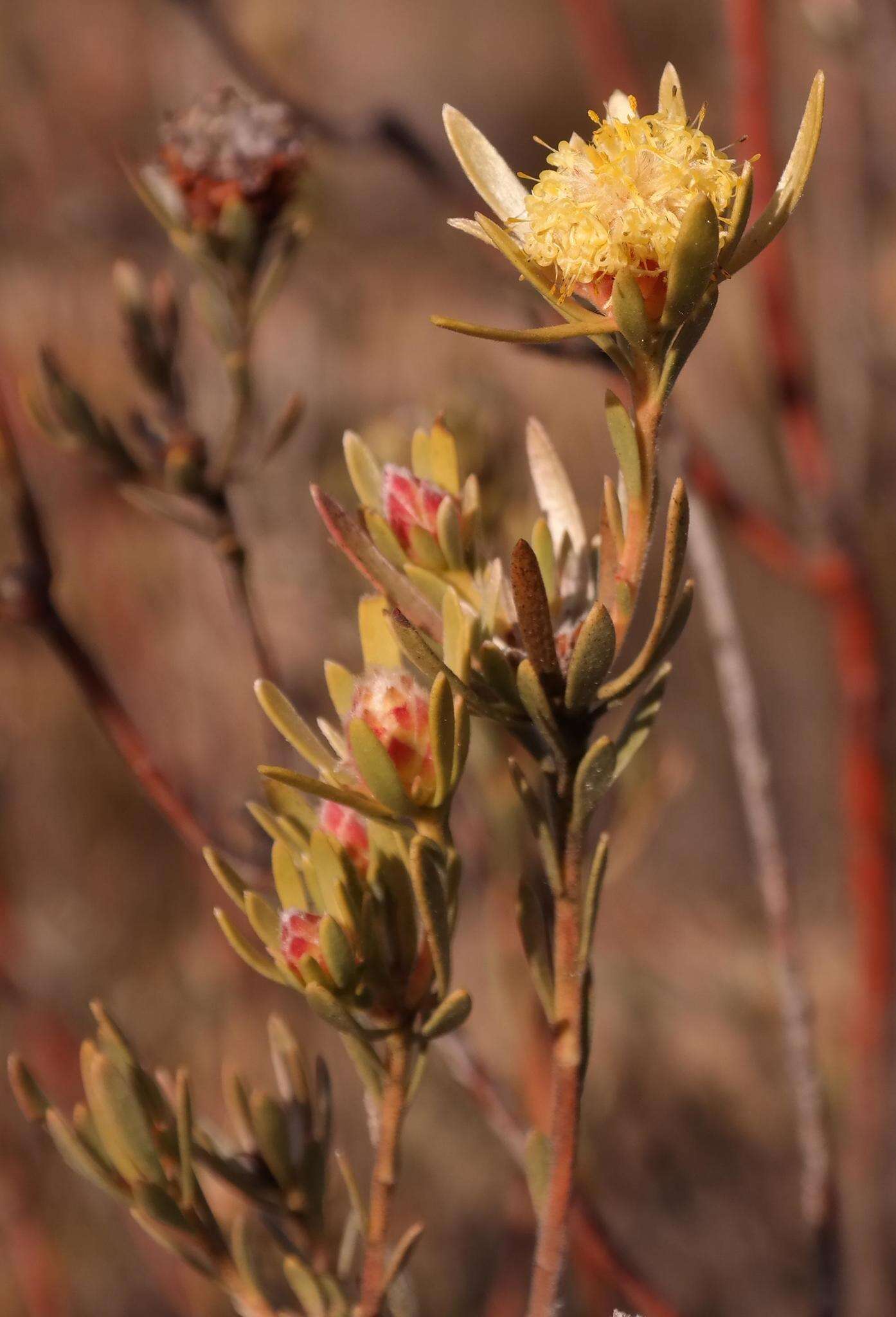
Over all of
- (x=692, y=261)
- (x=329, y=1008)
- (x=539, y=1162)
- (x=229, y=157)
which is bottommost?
(x=539, y=1162)

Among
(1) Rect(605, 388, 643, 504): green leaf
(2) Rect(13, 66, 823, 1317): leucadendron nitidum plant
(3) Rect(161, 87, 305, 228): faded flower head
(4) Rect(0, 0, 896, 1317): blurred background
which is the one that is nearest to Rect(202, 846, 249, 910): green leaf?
(2) Rect(13, 66, 823, 1317): leucadendron nitidum plant

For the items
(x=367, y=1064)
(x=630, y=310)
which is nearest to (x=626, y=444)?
(x=630, y=310)

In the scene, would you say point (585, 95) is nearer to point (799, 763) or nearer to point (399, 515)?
point (799, 763)

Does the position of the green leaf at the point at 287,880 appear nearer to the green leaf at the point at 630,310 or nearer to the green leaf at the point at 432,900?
the green leaf at the point at 432,900

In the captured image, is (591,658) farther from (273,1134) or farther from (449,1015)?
(273,1134)

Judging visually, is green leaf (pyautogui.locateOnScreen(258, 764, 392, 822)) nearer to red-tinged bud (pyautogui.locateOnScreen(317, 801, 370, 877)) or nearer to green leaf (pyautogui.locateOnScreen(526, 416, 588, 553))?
red-tinged bud (pyautogui.locateOnScreen(317, 801, 370, 877))

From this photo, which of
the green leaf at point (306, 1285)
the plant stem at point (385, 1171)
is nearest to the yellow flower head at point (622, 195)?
the plant stem at point (385, 1171)
